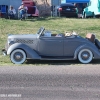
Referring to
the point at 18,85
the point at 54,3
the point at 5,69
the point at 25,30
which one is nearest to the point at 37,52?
the point at 5,69

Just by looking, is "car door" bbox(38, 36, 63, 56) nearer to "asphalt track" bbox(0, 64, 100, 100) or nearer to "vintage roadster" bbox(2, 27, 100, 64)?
"vintage roadster" bbox(2, 27, 100, 64)

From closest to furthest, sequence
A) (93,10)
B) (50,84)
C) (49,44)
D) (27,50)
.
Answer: (50,84) → (27,50) → (49,44) → (93,10)

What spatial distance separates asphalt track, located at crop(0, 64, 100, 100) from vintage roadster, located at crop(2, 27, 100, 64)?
1.58 meters

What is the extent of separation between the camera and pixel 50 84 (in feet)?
26.0

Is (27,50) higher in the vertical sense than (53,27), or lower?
lower

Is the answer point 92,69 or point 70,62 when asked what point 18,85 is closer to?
point 92,69

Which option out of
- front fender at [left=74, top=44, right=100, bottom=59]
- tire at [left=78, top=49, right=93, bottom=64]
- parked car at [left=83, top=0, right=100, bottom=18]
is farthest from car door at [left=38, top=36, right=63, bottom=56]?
parked car at [left=83, top=0, right=100, bottom=18]

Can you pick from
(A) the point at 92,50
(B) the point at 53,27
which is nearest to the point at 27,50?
(A) the point at 92,50

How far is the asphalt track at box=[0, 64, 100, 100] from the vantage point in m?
6.87

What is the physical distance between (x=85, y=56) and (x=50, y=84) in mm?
3901

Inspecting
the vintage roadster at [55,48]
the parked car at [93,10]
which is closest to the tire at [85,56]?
the vintage roadster at [55,48]

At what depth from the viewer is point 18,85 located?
307 inches

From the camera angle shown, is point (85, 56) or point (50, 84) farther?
point (85, 56)

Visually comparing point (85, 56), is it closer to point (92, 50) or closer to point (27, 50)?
point (92, 50)
